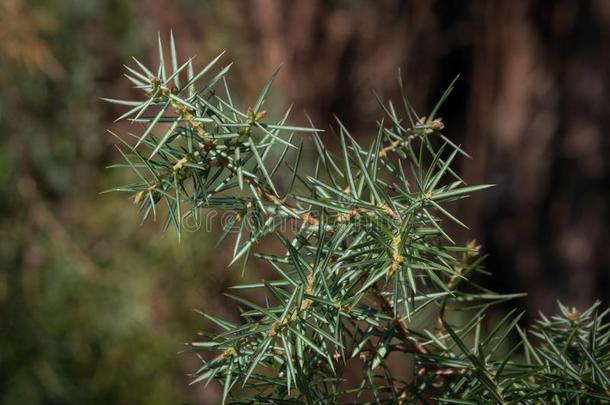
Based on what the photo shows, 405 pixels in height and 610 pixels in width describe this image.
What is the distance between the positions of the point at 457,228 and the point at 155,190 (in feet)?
6.49

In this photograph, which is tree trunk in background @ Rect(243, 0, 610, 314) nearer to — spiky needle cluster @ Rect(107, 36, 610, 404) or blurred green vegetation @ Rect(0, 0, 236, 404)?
blurred green vegetation @ Rect(0, 0, 236, 404)

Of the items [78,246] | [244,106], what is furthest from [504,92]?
[78,246]

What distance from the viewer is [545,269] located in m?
2.23

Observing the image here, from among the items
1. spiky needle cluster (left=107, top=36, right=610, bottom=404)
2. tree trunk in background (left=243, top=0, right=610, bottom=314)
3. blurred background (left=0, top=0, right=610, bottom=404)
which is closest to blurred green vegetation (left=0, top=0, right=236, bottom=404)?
blurred background (left=0, top=0, right=610, bottom=404)

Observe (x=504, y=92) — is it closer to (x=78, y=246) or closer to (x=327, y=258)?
(x=78, y=246)

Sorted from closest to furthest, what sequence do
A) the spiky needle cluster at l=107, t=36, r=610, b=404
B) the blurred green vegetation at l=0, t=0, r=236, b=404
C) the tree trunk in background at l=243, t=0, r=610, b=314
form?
the spiky needle cluster at l=107, t=36, r=610, b=404 → the blurred green vegetation at l=0, t=0, r=236, b=404 → the tree trunk in background at l=243, t=0, r=610, b=314

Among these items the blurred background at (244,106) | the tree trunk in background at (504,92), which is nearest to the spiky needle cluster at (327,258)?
the blurred background at (244,106)

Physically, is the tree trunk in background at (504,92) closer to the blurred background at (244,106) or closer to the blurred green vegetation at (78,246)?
the blurred background at (244,106)

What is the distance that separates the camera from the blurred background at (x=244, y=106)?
5.16 feet

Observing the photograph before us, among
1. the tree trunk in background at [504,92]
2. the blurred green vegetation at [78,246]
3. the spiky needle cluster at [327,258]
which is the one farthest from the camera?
the tree trunk in background at [504,92]

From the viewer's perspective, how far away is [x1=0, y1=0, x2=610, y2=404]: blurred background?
1573mm

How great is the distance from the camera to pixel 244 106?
1.67m

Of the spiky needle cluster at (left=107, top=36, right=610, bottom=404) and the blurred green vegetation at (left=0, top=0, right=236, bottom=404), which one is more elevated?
the spiky needle cluster at (left=107, top=36, right=610, bottom=404)

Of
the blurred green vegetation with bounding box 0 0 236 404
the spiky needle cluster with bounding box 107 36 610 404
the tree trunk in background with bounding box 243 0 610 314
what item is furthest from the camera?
the tree trunk in background with bounding box 243 0 610 314
